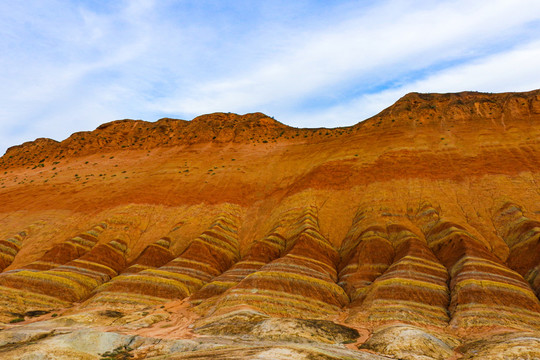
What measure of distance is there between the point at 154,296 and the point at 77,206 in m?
27.6

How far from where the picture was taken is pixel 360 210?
3850cm

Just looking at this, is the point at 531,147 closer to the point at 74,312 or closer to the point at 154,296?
the point at 154,296

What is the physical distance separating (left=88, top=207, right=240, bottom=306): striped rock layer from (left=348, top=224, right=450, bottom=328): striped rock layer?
15977 millimetres

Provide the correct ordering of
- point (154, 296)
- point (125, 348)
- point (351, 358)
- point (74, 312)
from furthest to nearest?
point (154, 296) → point (74, 312) → point (125, 348) → point (351, 358)

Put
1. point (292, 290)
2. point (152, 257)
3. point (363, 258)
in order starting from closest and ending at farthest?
point (292, 290), point (363, 258), point (152, 257)

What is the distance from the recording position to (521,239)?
27.8 metres

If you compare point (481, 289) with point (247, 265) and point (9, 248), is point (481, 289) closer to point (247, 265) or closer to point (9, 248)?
point (247, 265)

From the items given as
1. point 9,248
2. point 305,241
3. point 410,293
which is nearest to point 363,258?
point 305,241

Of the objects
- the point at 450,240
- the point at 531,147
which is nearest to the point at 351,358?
→ the point at 450,240

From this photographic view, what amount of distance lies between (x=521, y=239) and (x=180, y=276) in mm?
31543

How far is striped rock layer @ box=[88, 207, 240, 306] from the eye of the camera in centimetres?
2944

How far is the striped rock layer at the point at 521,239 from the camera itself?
Answer: 24.7m

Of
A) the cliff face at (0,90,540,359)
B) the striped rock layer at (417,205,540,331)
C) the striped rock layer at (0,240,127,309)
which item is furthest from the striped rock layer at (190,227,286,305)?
the striped rock layer at (417,205,540,331)

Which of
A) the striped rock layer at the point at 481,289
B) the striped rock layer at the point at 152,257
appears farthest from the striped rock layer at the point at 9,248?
the striped rock layer at the point at 481,289
